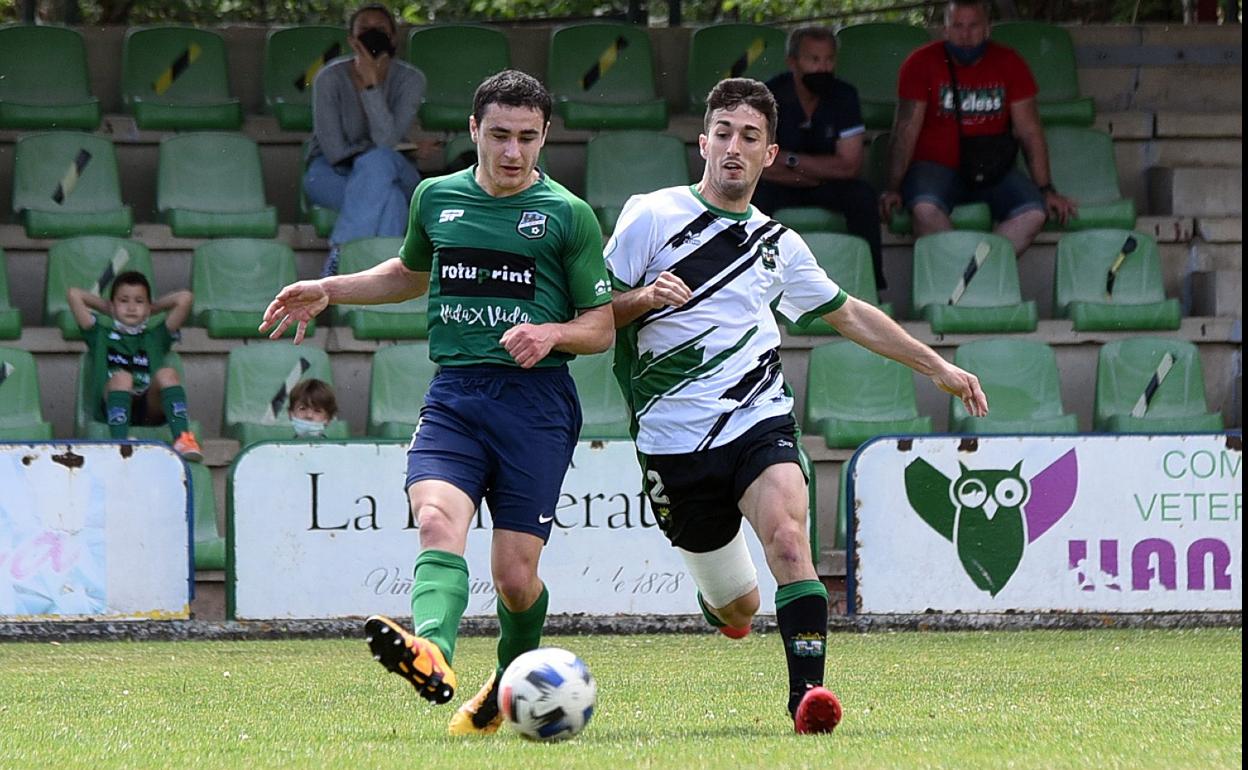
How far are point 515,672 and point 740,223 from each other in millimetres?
1802

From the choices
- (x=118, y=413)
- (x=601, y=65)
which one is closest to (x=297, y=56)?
(x=601, y=65)

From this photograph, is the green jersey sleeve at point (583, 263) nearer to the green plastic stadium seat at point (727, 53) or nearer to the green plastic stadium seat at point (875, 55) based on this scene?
the green plastic stadium seat at point (727, 53)

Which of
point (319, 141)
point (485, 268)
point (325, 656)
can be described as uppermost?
point (319, 141)

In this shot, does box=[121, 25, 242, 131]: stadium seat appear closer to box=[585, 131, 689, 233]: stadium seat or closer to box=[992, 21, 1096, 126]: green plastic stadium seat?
box=[585, 131, 689, 233]: stadium seat

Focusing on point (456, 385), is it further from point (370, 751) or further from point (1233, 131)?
point (1233, 131)

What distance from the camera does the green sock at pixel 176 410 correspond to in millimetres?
11062

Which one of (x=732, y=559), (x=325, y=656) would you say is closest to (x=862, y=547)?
(x=325, y=656)

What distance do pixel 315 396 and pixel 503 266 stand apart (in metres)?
5.46

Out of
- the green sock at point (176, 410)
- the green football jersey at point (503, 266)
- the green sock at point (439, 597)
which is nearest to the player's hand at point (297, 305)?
the green football jersey at point (503, 266)

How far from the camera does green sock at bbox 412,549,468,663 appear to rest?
5.15 metres

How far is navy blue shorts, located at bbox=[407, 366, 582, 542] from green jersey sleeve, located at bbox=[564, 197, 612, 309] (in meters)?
0.27

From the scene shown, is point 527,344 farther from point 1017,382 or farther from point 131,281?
point 1017,382

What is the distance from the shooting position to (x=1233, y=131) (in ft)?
48.6

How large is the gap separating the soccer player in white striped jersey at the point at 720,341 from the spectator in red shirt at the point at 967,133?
6.98m
